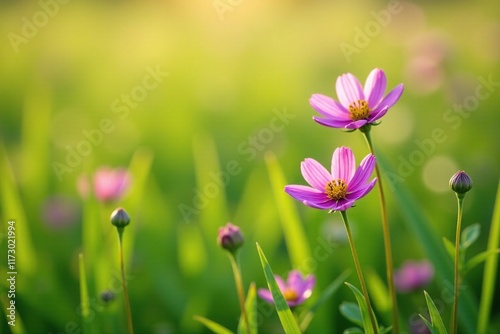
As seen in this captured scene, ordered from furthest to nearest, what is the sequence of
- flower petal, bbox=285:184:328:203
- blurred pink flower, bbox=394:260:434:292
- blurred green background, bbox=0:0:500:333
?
blurred green background, bbox=0:0:500:333 → blurred pink flower, bbox=394:260:434:292 → flower petal, bbox=285:184:328:203

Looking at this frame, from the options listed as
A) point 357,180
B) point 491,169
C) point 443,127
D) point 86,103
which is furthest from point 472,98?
point 86,103

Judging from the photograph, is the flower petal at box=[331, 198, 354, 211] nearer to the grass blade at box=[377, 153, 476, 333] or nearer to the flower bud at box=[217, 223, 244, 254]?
the flower bud at box=[217, 223, 244, 254]

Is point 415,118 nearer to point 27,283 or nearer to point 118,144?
point 118,144

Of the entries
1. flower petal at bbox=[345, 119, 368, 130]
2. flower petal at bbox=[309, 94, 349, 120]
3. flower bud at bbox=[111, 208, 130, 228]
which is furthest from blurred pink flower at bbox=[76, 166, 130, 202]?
flower petal at bbox=[345, 119, 368, 130]

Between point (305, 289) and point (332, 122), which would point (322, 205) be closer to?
point (332, 122)

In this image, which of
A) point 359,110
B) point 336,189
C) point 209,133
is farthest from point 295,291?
point 209,133

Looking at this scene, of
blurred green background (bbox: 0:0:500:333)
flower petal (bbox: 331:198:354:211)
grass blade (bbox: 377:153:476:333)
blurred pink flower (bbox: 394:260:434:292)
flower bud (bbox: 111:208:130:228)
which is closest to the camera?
flower petal (bbox: 331:198:354:211)

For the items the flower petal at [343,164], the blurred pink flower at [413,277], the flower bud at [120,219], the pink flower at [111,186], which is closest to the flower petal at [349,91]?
the flower petal at [343,164]

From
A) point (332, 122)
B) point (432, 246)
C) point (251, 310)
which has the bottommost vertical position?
point (251, 310)
